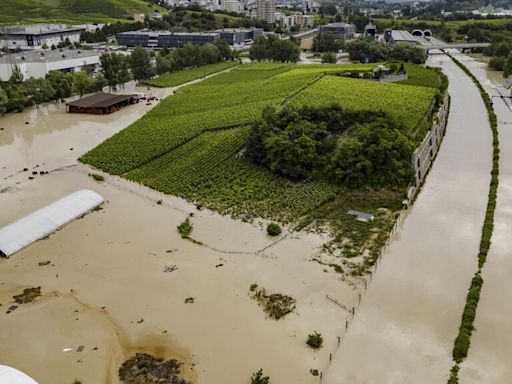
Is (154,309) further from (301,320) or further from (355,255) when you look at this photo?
(355,255)

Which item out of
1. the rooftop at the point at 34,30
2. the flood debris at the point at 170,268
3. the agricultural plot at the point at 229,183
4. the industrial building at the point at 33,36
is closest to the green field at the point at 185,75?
the industrial building at the point at 33,36

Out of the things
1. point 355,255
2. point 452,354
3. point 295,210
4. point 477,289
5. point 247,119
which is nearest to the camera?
point 452,354

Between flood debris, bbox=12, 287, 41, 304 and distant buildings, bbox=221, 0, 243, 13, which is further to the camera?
distant buildings, bbox=221, 0, 243, 13

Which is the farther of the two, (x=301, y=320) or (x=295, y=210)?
(x=295, y=210)

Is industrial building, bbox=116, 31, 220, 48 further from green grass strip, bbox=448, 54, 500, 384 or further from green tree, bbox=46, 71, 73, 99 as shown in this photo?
green grass strip, bbox=448, 54, 500, 384

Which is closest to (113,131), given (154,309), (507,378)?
(154,309)

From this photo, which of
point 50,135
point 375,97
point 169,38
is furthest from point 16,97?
point 169,38

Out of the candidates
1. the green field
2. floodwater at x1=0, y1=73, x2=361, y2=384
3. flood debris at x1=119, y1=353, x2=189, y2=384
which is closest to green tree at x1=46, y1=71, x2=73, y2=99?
the green field
